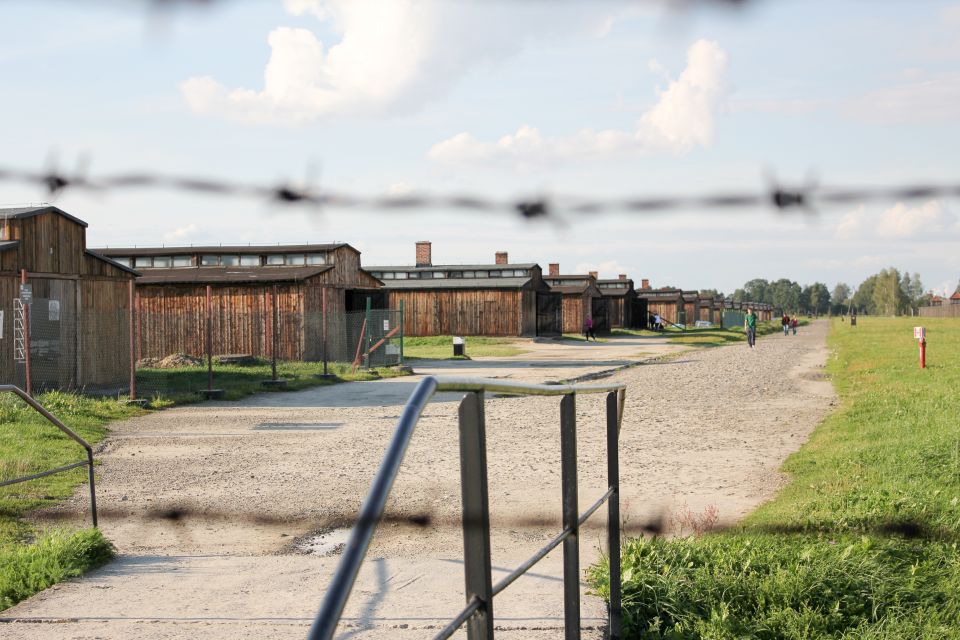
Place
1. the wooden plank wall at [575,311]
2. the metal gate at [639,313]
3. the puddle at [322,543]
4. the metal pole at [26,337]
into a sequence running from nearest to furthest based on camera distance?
the puddle at [322,543] → the metal pole at [26,337] → the wooden plank wall at [575,311] → the metal gate at [639,313]

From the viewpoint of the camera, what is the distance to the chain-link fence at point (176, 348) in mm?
18078

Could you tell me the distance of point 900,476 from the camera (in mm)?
8117

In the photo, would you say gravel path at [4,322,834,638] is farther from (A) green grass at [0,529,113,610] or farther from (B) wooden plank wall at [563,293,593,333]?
(B) wooden plank wall at [563,293,593,333]

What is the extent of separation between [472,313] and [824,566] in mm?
43891

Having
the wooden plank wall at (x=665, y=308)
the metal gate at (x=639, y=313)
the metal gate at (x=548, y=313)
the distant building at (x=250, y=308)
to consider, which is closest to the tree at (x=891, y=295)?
the wooden plank wall at (x=665, y=308)

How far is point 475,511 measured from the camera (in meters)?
2.30

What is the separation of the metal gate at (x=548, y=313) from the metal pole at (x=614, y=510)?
4671 centimetres

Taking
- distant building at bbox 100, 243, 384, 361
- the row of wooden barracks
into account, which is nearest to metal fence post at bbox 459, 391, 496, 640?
the row of wooden barracks

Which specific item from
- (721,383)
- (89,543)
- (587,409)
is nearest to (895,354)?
(721,383)

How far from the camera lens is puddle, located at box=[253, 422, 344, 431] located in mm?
13852

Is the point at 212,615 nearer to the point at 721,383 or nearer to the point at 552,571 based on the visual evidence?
the point at 552,571

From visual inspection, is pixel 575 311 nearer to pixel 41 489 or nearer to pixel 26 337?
pixel 26 337

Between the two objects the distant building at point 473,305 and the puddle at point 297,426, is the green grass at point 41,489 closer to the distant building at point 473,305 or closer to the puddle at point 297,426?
the puddle at point 297,426

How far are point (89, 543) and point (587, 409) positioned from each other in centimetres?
988
